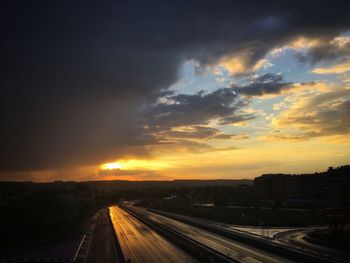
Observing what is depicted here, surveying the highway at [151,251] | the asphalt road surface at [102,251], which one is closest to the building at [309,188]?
the highway at [151,251]

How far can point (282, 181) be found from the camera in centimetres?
12588

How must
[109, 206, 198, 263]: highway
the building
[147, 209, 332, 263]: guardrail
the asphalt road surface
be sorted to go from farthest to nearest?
1. the building
2. the asphalt road surface
3. [109, 206, 198, 263]: highway
4. [147, 209, 332, 263]: guardrail

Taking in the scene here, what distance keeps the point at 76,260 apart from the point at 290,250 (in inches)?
727

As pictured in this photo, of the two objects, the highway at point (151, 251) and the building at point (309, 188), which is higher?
the building at point (309, 188)

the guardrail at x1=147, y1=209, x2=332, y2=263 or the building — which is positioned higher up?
the building

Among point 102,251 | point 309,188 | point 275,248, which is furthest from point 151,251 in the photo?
point 309,188

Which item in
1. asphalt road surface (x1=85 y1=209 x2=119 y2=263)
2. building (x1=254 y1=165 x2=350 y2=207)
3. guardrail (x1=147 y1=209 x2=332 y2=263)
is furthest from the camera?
building (x1=254 y1=165 x2=350 y2=207)

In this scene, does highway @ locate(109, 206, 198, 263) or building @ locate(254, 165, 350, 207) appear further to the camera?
building @ locate(254, 165, 350, 207)

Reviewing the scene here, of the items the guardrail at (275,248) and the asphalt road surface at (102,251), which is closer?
the guardrail at (275,248)

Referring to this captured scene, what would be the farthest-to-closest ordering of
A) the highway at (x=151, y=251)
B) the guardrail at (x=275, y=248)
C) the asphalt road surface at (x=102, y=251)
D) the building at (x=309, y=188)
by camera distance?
the building at (x=309, y=188), the asphalt road surface at (x=102, y=251), the highway at (x=151, y=251), the guardrail at (x=275, y=248)

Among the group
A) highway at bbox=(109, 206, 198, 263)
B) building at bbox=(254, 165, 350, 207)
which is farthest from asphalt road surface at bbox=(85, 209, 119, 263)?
building at bbox=(254, 165, 350, 207)

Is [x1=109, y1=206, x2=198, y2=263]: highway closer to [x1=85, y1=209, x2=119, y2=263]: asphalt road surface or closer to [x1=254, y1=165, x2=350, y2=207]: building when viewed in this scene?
[x1=85, y1=209, x2=119, y2=263]: asphalt road surface

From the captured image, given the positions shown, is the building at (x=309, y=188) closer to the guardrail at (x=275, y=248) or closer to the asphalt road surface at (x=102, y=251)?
the guardrail at (x=275, y=248)

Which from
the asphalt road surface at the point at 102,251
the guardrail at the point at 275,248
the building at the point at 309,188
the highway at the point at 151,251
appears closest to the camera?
the guardrail at the point at 275,248
